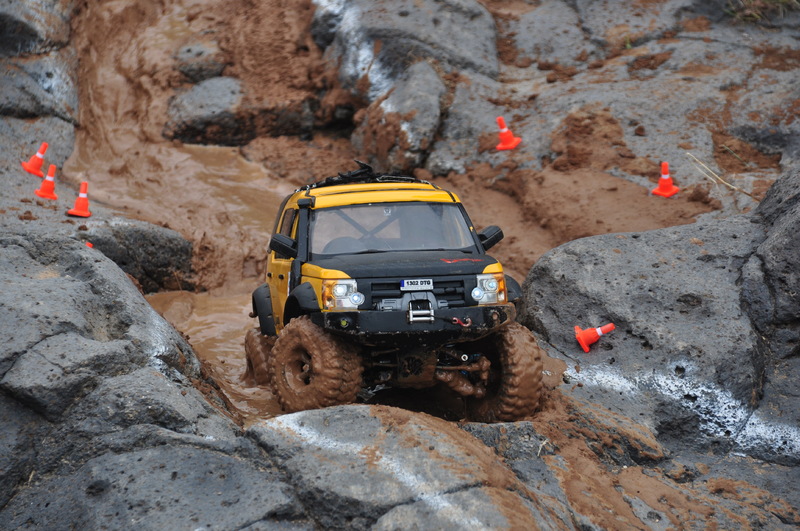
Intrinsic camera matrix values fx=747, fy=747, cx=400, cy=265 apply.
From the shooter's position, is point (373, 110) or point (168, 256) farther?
point (373, 110)

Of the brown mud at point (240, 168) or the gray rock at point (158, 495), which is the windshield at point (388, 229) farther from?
the gray rock at point (158, 495)

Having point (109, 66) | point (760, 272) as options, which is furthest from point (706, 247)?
point (109, 66)

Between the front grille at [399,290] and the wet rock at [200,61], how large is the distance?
33.2 ft

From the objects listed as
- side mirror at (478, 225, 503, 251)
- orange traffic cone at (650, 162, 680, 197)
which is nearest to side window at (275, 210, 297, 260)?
side mirror at (478, 225, 503, 251)

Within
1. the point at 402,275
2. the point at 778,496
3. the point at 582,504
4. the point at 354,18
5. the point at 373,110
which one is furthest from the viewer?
the point at 354,18

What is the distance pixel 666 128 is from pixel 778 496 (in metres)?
7.00

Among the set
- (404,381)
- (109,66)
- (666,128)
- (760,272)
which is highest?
(109,66)

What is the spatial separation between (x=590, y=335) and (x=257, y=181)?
25.5 ft

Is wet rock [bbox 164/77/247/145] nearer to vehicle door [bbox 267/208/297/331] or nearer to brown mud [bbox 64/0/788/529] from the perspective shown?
brown mud [bbox 64/0/788/529]

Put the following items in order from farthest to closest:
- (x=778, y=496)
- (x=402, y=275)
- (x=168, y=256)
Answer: (x=168, y=256), (x=402, y=275), (x=778, y=496)

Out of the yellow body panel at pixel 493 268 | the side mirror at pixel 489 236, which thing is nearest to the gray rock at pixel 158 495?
the yellow body panel at pixel 493 268

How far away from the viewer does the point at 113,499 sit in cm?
409

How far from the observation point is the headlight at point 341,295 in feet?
19.2

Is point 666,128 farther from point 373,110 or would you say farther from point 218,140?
point 218,140
